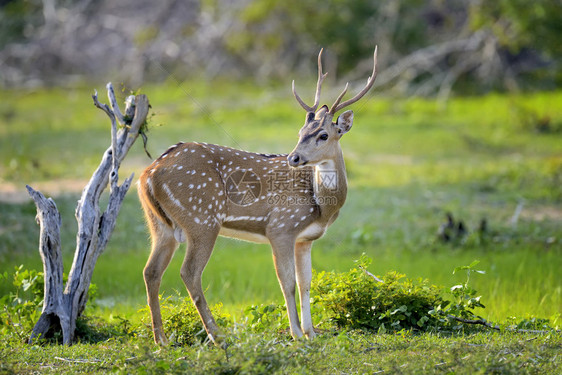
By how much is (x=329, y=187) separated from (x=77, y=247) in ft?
8.08

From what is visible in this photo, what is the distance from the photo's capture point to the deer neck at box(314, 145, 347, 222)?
6.94 m

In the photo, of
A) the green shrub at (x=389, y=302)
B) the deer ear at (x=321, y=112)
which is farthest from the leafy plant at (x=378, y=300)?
the deer ear at (x=321, y=112)

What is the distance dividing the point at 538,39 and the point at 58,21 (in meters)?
16.0

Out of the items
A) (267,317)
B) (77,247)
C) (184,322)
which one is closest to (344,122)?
(267,317)

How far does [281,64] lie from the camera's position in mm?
22922

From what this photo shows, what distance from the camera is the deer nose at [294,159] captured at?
21.4ft

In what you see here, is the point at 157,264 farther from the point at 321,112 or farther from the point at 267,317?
the point at 321,112

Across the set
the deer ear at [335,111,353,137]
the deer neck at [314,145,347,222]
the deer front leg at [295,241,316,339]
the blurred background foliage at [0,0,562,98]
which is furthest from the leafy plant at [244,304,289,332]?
the blurred background foliage at [0,0,562,98]

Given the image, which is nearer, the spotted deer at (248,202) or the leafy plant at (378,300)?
the spotted deer at (248,202)

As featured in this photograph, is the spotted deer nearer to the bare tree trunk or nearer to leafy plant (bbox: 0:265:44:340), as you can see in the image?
the bare tree trunk

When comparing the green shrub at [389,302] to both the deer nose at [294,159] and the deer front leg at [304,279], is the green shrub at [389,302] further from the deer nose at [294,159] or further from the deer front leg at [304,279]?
the deer nose at [294,159]

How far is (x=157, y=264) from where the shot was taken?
6.62m

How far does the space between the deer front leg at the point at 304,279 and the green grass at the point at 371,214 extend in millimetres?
381

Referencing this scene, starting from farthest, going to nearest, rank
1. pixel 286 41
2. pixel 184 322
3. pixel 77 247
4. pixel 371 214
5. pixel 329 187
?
pixel 286 41, pixel 371 214, pixel 329 187, pixel 77 247, pixel 184 322
